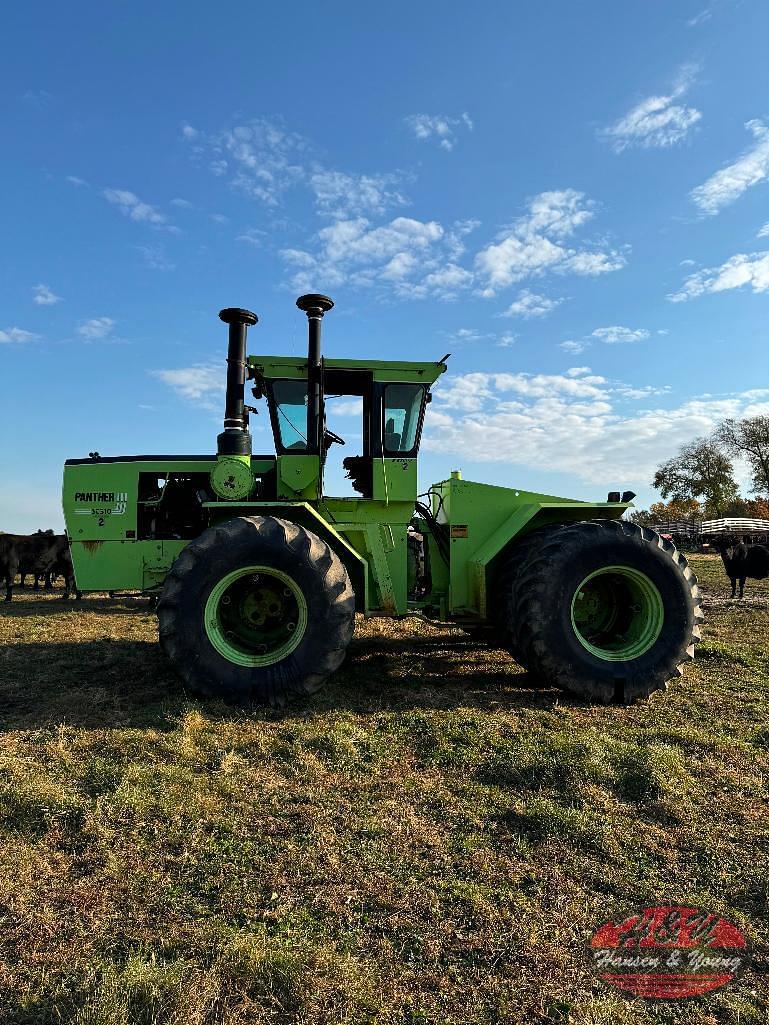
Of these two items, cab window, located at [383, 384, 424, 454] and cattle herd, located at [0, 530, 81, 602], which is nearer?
cab window, located at [383, 384, 424, 454]

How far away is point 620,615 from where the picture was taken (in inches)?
219

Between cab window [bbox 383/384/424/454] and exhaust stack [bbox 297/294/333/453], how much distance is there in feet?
2.25

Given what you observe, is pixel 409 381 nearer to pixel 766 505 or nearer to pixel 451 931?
pixel 451 931

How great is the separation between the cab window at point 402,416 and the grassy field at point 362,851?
2.46m

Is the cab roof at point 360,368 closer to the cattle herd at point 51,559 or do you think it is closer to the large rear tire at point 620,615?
the large rear tire at point 620,615

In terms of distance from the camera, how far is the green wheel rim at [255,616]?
4.81 meters

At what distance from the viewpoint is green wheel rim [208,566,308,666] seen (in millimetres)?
4812

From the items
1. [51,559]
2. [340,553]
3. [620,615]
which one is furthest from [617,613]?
[51,559]

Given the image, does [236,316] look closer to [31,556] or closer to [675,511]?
[31,556]

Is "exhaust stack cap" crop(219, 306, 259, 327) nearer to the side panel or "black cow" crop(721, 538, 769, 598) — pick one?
the side panel

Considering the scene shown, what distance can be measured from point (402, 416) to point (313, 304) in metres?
1.39

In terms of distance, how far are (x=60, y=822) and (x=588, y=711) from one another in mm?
3731

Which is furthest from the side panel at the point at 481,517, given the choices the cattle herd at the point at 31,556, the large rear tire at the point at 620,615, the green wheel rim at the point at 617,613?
the cattle herd at the point at 31,556

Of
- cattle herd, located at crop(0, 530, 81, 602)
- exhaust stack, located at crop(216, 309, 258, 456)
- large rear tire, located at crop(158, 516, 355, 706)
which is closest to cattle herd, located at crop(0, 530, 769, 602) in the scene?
cattle herd, located at crop(0, 530, 81, 602)
